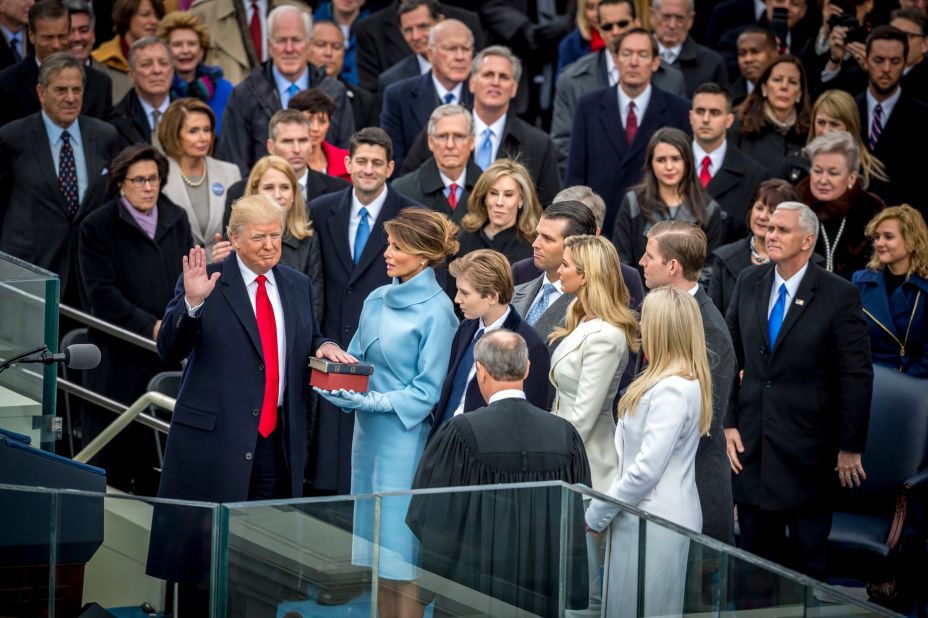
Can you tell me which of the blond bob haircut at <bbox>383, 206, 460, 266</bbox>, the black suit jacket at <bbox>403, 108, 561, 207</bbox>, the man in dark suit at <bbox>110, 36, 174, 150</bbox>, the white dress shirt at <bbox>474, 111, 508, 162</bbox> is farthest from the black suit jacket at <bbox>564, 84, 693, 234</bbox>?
the blond bob haircut at <bbox>383, 206, 460, 266</bbox>

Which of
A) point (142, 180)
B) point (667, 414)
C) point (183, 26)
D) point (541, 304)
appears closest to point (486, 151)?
point (142, 180)

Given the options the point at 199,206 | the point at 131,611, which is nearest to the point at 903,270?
the point at 199,206

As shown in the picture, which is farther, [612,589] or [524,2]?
[524,2]

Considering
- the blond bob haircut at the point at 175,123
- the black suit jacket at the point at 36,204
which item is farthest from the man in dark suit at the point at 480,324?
the black suit jacket at the point at 36,204

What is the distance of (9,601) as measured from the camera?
485cm

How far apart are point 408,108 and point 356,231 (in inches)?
93.1

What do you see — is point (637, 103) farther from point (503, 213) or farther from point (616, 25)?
point (503, 213)

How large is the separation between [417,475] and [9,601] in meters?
1.49

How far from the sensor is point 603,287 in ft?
20.0

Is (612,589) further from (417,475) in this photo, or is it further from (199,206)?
(199,206)

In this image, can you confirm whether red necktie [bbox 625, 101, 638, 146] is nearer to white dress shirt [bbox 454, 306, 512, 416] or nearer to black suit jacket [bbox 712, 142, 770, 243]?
black suit jacket [bbox 712, 142, 770, 243]

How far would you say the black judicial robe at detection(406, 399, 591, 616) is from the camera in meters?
A: 5.01

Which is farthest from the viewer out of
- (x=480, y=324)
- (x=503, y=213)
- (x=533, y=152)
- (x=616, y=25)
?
(x=616, y=25)

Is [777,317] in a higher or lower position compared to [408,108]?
lower
